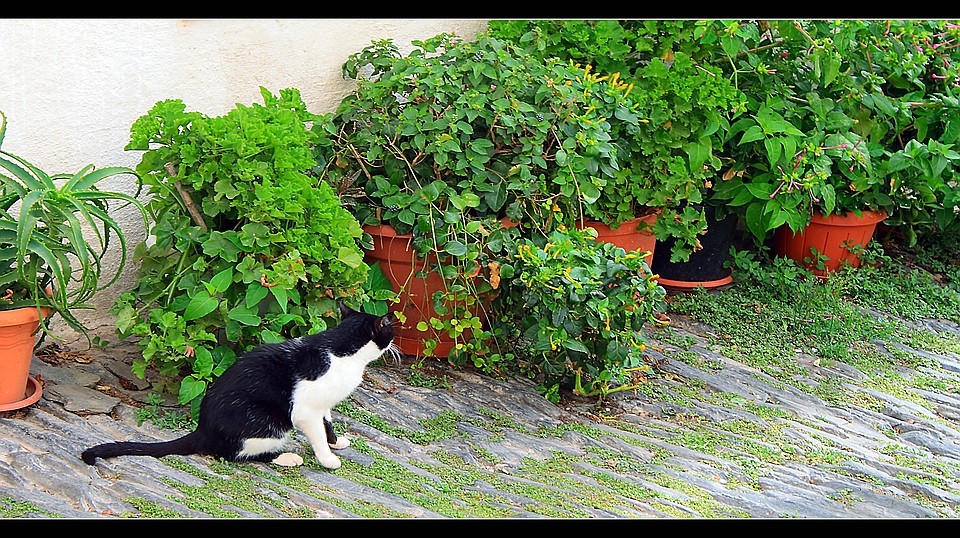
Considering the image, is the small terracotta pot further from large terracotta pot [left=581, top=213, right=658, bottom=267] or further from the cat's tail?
the cat's tail

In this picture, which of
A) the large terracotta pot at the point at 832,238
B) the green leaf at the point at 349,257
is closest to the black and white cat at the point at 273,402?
the green leaf at the point at 349,257

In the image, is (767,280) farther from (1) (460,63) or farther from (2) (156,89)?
(2) (156,89)

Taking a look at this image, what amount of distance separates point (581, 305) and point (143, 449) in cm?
165

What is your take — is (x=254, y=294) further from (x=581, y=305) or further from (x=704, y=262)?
(x=704, y=262)

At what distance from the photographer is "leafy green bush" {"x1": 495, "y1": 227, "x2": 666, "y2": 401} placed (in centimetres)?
397

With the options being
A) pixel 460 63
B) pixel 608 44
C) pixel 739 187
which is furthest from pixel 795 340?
pixel 460 63

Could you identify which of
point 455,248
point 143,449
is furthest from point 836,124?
point 143,449

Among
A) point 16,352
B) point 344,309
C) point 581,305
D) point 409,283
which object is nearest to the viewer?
point 16,352

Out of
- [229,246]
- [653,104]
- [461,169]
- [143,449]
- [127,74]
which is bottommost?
[143,449]

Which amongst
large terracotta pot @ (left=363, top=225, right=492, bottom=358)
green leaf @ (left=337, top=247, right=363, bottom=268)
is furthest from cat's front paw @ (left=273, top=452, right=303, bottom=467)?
large terracotta pot @ (left=363, top=225, right=492, bottom=358)

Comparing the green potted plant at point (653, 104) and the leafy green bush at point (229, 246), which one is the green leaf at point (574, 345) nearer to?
the leafy green bush at point (229, 246)

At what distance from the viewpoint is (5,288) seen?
3.61m

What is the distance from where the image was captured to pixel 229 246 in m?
3.79

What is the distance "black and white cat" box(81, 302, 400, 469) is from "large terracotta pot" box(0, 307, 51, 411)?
21.7 inches
